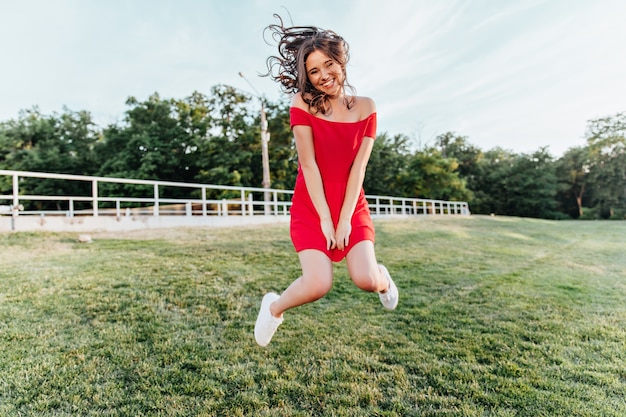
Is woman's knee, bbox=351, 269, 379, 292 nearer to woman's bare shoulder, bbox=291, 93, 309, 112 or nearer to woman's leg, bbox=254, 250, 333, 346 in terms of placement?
woman's leg, bbox=254, 250, 333, 346

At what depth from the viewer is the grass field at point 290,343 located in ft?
8.04

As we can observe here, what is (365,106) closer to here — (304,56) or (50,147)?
(304,56)

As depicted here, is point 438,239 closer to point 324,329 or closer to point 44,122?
point 324,329

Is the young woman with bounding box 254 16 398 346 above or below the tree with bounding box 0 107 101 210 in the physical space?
below

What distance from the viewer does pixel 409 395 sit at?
254cm

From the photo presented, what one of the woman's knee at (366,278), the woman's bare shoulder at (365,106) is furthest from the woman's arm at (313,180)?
the woman's bare shoulder at (365,106)

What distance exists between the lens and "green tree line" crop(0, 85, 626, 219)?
2586 cm

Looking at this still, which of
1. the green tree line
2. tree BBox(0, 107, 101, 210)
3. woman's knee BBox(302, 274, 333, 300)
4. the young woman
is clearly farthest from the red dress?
tree BBox(0, 107, 101, 210)

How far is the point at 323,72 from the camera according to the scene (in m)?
2.29

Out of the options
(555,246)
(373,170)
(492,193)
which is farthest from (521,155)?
(555,246)

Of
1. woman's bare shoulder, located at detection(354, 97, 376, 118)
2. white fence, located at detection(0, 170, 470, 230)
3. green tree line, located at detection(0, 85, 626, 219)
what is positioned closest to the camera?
woman's bare shoulder, located at detection(354, 97, 376, 118)

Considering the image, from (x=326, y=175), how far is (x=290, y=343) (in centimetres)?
173

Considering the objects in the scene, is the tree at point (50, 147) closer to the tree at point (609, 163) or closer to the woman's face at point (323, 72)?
the woman's face at point (323, 72)

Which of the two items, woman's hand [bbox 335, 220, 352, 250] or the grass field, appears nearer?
woman's hand [bbox 335, 220, 352, 250]
